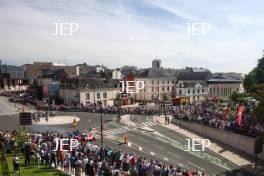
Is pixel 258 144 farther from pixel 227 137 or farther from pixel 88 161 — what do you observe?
pixel 88 161

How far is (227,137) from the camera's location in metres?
46.7

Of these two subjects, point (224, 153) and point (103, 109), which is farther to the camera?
point (103, 109)

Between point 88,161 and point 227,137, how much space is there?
2445 cm

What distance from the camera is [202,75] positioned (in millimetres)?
119750

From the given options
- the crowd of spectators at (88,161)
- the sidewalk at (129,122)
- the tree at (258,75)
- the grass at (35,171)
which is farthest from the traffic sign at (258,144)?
the tree at (258,75)

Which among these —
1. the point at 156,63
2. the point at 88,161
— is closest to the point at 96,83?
the point at 156,63

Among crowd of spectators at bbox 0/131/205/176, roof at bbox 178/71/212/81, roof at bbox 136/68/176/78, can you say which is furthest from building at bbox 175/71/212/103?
crowd of spectators at bbox 0/131/205/176

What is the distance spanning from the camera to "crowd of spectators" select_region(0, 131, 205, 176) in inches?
1046

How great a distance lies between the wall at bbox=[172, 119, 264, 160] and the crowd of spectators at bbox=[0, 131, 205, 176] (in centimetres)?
1489

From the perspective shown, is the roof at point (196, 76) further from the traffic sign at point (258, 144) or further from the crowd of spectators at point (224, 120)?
the traffic sign at point (258, 144)

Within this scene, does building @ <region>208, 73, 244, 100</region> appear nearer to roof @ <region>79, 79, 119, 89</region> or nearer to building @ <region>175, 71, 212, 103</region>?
building @ <region>175, 71, 212, 103</region>

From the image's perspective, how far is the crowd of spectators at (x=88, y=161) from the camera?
87.2 ft

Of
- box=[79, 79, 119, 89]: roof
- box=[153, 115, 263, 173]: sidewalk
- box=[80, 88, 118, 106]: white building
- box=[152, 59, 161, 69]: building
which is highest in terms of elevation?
box=[152, 59, 161, 69]: building

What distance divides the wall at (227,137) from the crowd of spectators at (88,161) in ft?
48.8
